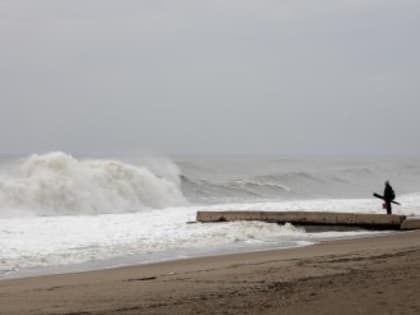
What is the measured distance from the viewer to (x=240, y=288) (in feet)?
26.3

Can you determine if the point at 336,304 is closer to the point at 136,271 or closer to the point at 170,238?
the point at 136,271

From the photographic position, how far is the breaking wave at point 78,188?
25984mm

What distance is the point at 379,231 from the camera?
17750mm

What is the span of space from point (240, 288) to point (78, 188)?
20185 millimetres

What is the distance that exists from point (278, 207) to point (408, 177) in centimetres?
4131

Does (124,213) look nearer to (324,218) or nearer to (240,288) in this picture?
(324,218)

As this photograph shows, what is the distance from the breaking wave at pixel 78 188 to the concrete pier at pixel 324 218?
7.82m

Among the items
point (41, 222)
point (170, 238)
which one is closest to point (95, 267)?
point (170, 238)

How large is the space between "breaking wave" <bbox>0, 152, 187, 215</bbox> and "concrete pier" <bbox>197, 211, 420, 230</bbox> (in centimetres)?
782

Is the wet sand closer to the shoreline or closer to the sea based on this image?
the shoreline

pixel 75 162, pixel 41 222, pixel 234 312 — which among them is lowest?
pixel 234 312

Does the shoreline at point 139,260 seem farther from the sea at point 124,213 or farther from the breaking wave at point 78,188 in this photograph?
the breaking wave at point 78,188

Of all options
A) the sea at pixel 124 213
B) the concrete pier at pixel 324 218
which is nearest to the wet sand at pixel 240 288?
the sea at pixel 124 213

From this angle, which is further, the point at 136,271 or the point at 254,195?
the point at 254,195
